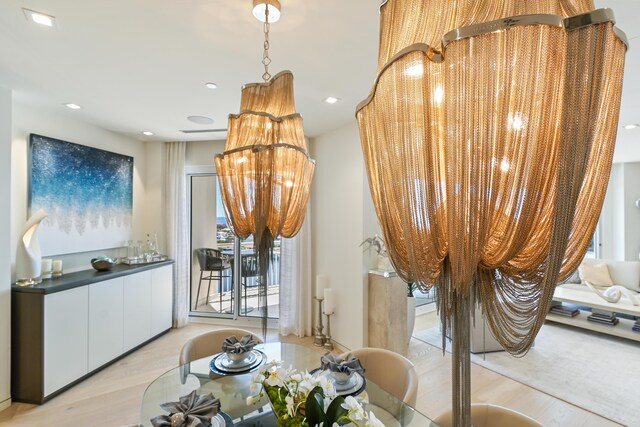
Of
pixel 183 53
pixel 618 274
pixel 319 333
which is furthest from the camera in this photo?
pixel 618 274

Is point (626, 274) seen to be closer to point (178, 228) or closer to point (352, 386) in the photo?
point (352, 386)

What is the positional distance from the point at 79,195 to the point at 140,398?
7.48 feet

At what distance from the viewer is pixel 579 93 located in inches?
16.1

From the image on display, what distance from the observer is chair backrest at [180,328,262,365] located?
2.05m

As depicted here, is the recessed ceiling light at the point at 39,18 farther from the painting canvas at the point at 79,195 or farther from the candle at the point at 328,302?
the candle at the point at 328,302

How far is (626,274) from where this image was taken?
14.5 feet

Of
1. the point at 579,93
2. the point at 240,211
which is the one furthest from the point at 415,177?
the point at 240,211

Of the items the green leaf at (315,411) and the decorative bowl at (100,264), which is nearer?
the green leaf at (315,411)

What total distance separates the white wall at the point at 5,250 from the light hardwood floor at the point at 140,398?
26 centimetres

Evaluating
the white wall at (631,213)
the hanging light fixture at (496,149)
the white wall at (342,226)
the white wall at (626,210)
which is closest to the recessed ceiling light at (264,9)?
the hanging light fixture at (496,149)

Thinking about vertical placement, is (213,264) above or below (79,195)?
below

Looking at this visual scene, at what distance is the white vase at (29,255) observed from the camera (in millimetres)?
2621

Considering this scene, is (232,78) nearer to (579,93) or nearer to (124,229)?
(579,93)

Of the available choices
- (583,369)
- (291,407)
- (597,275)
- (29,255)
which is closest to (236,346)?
(291,407)
